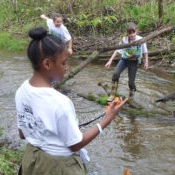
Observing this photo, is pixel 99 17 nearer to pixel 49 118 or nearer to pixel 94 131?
pixel 94 131

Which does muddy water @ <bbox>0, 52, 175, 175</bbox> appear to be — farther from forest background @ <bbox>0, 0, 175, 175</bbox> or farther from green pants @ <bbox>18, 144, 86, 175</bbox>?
forest background @ <bbox>0, 0, 175, 175</bbox>

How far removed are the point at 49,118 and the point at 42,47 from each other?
0.42m

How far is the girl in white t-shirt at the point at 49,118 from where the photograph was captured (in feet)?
7.33

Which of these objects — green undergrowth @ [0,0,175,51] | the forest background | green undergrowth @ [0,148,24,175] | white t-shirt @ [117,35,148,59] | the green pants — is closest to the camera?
the green pants

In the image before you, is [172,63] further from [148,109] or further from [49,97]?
[49,97]

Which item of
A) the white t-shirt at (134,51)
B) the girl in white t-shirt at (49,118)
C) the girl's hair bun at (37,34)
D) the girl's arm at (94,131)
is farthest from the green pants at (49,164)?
the white t-shirt at (134,51)

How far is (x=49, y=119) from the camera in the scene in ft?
7.37

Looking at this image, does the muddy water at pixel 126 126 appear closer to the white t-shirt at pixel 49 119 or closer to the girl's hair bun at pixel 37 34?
the white t-shirt at pixel 49 119

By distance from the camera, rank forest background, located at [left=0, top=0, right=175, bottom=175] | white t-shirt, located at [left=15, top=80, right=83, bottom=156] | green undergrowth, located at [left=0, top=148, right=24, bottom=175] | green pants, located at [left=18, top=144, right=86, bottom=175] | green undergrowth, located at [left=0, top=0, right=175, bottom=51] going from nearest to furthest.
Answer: white t-shirt, located at [left=15, top=80, right=83, bottom=156] → green pants, located at [left=18, top=144, right=86, bottom=175] → green undergrowth, located at [left=0, top=148, right=24, bottom=175] → forest background, located at [left=0, top=0, right=175, bottom=175] → green undergrowth, located at [left=0, top=0, right=175, bottom=51]

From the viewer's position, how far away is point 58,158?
235cm

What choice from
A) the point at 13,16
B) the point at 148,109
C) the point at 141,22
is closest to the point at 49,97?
the point at 148,109

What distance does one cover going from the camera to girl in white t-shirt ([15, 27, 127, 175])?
7.33 ft

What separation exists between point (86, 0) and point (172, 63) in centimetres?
459

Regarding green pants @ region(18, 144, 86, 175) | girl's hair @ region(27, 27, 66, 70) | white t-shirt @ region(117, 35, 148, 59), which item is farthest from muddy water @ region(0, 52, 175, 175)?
girl's hair @ region(27, 27, 66, 70)
